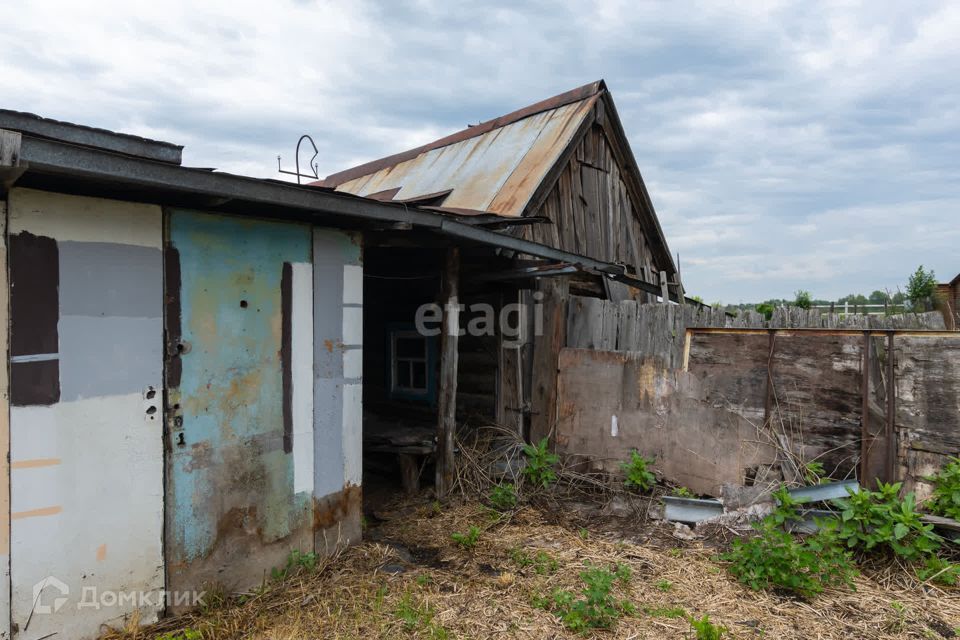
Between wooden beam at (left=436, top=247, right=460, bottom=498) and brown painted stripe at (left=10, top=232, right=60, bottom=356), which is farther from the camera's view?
wooden beam at (left=436, top=247, right=460, bottom=498)

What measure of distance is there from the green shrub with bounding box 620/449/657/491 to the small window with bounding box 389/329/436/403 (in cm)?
269

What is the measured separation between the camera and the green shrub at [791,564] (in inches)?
154

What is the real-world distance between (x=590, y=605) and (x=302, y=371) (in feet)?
8.64

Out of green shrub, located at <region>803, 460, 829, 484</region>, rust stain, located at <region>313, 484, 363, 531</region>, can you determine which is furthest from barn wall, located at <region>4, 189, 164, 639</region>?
green shrub, located at <region>803, 460, 829, 484</region>

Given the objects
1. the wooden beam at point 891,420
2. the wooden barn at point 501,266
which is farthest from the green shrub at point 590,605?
the wooden beam at point 891,420

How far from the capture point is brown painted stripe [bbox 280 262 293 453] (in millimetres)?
4289

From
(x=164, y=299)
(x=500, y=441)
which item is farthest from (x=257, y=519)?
(x=500, y=441)

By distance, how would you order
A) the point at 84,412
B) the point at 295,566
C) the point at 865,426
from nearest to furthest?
the point at 84,412 → the point at 295,566 → the point at 865,426

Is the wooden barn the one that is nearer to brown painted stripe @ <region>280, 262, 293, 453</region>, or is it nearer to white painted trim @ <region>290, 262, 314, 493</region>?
white painted trim @ <region>290, 262, 314, 493</region>

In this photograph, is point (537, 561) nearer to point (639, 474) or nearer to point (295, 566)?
point (639, 474)

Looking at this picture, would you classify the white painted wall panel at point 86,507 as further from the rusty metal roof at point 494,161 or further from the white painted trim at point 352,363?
the rusty metal roof at point 494,161

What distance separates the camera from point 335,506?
463 cm

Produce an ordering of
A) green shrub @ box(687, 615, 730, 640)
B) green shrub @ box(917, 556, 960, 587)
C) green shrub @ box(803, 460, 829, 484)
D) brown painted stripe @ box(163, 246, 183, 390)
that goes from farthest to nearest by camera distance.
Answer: green shrub @ box(803, 460, 829, 484)
green shrub @ box(917, 556, 960, 587)
brown painted stripe @ box(163, 246, 183, 390)
green shrub @ box(687, 615, 730, 640)

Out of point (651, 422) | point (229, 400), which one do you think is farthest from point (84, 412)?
point (651, 422)
